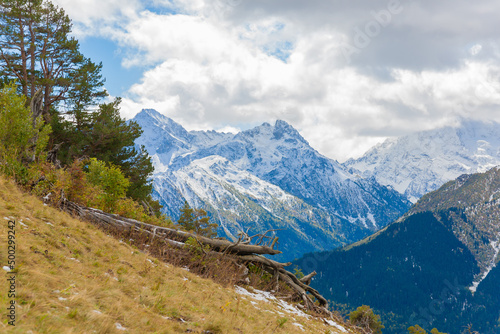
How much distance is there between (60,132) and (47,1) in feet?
43.8

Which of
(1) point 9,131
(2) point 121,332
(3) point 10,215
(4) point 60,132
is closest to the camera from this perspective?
(2) point 121,332

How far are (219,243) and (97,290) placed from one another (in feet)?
30.8

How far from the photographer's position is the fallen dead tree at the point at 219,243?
14688 mm

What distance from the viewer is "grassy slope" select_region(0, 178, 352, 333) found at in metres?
5.96

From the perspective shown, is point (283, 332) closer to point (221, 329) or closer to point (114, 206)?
point (221, 329)

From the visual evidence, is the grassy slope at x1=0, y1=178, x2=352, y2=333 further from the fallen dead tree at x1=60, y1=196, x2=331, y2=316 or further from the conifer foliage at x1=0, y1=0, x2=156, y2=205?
the conifer foliage at x1=0, y1=0, x2=156, y2=205

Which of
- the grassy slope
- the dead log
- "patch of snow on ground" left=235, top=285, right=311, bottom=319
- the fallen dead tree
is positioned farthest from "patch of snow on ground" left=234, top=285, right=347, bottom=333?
the dead log

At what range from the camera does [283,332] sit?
9.85 metres

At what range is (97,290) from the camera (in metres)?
7.49

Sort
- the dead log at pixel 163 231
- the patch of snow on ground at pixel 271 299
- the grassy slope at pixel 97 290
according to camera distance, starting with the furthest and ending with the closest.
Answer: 1. the dead log at pixel 163 231
2. the patch of snow on ground at pixel 271 299
3. the grassy slope at pixel 97 290

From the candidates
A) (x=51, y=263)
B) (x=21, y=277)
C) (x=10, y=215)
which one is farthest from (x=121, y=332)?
(x=10, y=215)

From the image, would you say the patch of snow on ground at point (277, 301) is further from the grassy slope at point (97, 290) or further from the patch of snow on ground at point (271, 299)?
the grassy slope at point (97, 290)

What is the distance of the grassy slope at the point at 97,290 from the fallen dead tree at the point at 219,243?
6.10ft

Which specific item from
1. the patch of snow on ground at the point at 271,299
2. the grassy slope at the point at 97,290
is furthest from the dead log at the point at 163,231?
the patch of snow on ground at the point at 271,299
